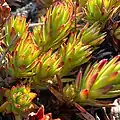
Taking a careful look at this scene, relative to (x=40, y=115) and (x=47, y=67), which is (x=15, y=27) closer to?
(x=47, y=67)

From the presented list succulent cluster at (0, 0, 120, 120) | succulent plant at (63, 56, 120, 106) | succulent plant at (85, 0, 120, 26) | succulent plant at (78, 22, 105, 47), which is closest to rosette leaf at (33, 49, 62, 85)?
succulent cluster at (0, 0, 120, 120)

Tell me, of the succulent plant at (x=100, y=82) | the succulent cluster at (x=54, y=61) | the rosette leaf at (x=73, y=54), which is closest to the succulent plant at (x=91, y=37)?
the succulent cluster at (x=54, y=61)

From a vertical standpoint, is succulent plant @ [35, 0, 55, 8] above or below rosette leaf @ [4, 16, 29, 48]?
above

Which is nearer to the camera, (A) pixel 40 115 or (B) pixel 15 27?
(A) pixel 40 115

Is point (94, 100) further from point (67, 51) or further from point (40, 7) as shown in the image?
point (40, 7)

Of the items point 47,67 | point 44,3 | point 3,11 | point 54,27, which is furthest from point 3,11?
point 44,3

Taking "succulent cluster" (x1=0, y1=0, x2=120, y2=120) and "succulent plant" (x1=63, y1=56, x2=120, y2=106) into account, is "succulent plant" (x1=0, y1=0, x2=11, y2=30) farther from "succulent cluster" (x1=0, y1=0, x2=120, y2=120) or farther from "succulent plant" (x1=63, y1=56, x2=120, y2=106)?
"succulent plant" (x1=63, y1=56, x2=120, y2=106)
